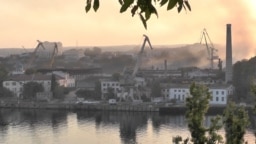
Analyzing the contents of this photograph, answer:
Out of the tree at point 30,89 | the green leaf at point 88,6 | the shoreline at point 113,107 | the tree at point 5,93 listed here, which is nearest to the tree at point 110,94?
the shoreline at point 113,107

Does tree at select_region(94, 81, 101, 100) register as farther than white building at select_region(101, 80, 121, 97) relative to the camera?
No

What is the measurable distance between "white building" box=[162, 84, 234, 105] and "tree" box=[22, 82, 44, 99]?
2933 millimetres

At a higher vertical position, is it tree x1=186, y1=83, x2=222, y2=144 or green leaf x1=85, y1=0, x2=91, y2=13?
green leaf x1=85, y1=0, x2=91, y2=13

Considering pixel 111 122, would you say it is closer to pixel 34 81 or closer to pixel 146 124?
pixel 146 124

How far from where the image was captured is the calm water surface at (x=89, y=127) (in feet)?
20.7

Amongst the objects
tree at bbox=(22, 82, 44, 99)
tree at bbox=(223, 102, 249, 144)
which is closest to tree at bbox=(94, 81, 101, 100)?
tree at bbox=(22, 82, 44, 99)

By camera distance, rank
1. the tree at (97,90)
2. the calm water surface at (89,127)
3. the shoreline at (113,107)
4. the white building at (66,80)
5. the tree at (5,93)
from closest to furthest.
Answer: the calm water surface at (89,127) < the shoreline at (113,107) < the tree at (97,90) < the tree at (5,93) < the white building at (66,80)

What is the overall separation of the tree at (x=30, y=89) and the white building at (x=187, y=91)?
9.62 feet

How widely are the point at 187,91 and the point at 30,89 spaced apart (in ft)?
12.3

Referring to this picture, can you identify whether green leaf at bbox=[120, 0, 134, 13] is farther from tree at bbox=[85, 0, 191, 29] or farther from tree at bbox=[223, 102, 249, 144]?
tree at bbox=[223, 102, 249, 144]

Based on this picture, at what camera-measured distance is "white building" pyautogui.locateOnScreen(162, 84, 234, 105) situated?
9695 mm

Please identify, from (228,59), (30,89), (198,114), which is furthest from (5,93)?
(198,114)

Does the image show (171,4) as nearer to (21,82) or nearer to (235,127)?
(235,127)

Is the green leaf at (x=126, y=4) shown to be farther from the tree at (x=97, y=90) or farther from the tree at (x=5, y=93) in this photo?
the tree at (x=5, y=93)
